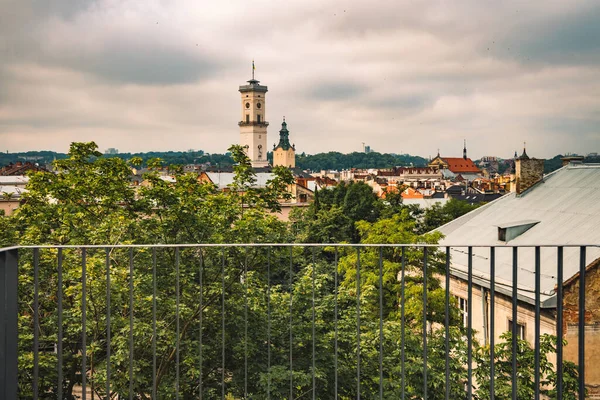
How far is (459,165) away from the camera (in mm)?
163375

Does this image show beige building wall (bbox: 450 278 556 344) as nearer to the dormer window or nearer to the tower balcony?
the dormer window

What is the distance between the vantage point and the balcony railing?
11.9 ft

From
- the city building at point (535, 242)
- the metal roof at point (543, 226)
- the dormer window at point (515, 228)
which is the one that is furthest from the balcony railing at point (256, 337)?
the dormer window at point (515, 228)

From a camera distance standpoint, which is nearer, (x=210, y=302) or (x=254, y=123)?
(x=210, y=302)

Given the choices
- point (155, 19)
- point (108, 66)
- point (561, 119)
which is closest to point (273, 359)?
point (155, 19)

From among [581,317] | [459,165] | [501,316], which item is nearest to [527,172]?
[501,316]

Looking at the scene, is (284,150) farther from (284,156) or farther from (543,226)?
(543,226)

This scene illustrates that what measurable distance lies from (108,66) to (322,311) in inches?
908

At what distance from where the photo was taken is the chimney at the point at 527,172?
21859mm

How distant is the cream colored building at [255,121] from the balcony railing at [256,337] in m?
118

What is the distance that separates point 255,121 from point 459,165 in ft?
220

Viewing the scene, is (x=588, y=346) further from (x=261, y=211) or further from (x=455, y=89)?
(x=455, y=89)

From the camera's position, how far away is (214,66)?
2406cm

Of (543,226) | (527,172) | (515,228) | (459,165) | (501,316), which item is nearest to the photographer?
(501,316)
